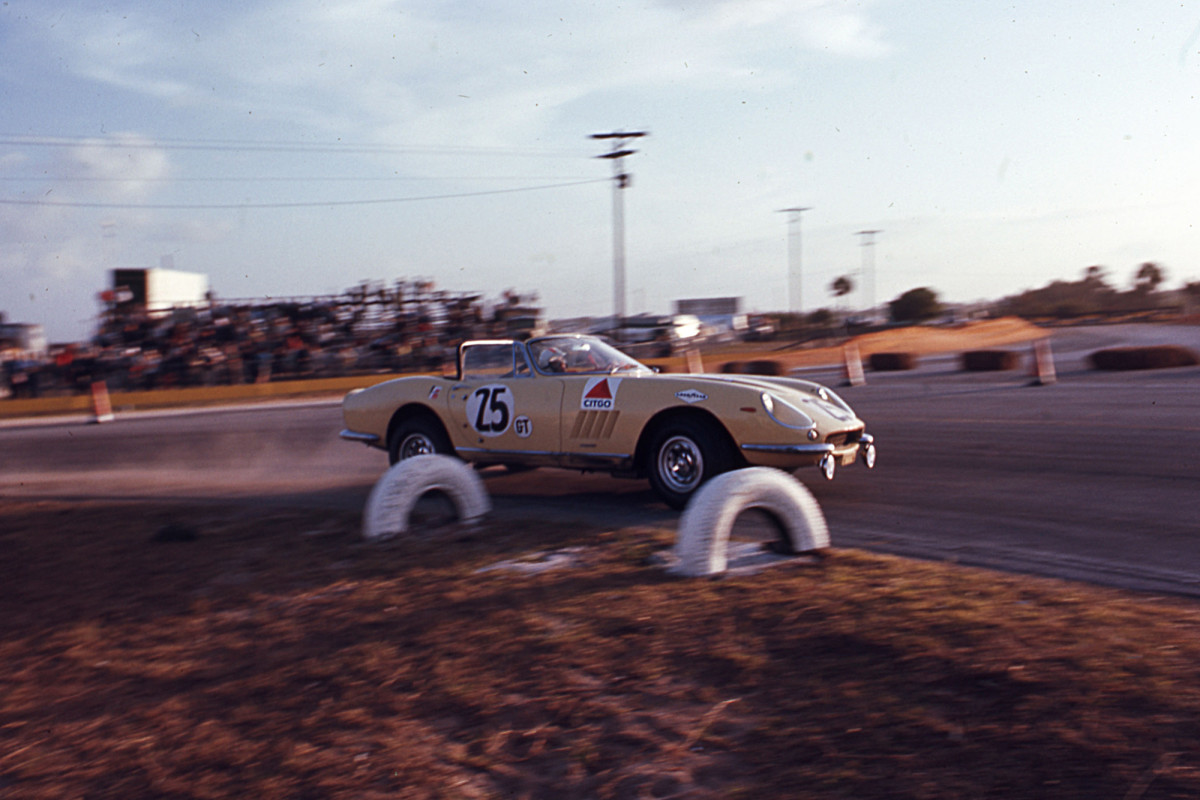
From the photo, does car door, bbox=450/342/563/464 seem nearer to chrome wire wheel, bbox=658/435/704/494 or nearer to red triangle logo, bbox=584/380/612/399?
red triangle logo, bbox=584/380/612/399

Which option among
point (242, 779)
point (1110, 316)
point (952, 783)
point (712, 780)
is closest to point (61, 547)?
point (242, 779)

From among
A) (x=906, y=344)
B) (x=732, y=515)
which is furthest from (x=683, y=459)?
(x=906, y=344)

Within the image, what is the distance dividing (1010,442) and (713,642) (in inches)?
254

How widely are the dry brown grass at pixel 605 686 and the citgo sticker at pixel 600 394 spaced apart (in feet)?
6.28

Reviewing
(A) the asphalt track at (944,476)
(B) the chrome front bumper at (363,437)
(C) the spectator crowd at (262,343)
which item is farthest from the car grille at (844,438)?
(C) the spectator crowd at (262,343)

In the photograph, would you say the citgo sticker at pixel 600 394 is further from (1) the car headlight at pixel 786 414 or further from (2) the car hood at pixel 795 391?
(1) the car headlight at pixel 786 414

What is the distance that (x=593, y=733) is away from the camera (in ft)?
10.1

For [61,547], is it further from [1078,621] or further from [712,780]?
[1078,621]

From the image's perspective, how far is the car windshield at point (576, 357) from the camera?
290 inches

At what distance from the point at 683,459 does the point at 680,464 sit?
0.15ft

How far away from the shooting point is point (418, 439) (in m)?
8.20

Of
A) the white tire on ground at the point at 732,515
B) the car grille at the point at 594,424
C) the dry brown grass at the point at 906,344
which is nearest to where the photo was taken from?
the white tire on ground at the point at 732,515

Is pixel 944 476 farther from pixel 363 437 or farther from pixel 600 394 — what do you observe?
pixel 363 437

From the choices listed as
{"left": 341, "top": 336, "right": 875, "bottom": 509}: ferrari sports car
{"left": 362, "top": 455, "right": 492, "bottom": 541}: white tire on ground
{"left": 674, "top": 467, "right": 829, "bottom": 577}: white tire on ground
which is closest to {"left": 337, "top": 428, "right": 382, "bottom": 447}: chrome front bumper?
{"left": 341, "top": 336, "right": 875, "bottom": 509}: ferrari sports car
